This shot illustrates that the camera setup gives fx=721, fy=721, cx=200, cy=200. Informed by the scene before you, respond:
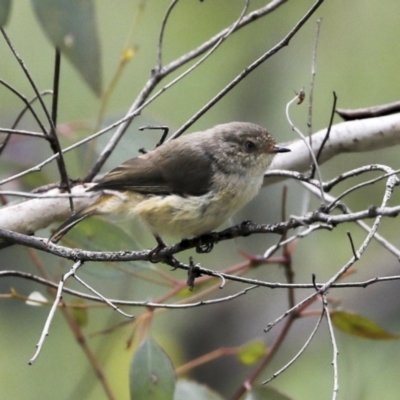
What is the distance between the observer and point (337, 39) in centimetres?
678

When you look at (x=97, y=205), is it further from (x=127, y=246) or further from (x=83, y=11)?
(x=83, y=11)

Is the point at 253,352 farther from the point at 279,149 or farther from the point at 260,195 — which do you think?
the point at 260,195

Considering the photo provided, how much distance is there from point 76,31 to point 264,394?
1.64 m

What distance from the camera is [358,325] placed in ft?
9.62

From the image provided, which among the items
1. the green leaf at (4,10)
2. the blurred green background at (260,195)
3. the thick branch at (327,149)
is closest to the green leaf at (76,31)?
the green leaf at (4,10)

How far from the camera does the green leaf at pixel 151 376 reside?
107 inches

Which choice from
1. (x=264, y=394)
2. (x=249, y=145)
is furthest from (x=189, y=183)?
(x=264, y=394)

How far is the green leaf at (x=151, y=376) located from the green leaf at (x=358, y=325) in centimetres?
72

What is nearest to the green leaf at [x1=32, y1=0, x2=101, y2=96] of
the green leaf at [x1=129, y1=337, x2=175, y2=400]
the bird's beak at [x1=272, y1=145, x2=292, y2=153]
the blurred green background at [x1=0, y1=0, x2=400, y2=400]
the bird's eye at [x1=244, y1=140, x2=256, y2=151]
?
the bird's eye at [x1=244, y1=140, x2=256, y2=151]

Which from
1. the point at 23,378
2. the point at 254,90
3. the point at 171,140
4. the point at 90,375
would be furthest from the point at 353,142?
the point at 23,378

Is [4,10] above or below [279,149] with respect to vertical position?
above

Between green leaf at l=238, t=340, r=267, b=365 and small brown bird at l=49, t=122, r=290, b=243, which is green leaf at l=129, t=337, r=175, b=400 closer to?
small brown bird at l=49, t=122, r=290, b=243

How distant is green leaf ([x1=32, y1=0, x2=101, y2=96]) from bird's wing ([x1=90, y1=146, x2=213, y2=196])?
363 mm

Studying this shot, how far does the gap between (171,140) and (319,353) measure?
12.1 feet
